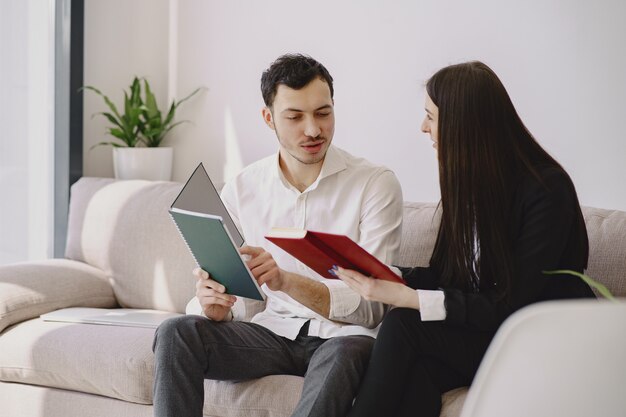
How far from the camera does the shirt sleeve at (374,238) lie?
91.0 inches

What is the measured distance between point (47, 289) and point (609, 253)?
1.91 meters

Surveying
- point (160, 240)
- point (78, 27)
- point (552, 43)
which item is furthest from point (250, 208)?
point (78, 27)

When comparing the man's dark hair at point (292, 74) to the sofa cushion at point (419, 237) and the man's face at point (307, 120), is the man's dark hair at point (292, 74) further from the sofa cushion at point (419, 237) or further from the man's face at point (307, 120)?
the sofa cushion at point (419, 237)

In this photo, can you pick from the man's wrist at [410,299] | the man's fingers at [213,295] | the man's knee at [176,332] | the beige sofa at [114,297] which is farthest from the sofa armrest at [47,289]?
the man's wrist at [410,299]

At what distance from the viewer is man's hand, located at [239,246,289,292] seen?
2212mm

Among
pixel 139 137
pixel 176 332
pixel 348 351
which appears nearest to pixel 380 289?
pixel 348 351

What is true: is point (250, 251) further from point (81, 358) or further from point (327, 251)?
point (81, 358)

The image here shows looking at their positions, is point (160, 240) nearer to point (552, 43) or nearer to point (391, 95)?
point (391, 95)

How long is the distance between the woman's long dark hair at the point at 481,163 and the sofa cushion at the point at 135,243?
1362 millimetres

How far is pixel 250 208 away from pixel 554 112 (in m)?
1.10

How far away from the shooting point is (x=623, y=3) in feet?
9.04

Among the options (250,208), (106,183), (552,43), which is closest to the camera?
(250,208)

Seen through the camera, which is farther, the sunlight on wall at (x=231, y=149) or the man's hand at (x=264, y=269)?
the sunlight on wall at (x=231, y=149)

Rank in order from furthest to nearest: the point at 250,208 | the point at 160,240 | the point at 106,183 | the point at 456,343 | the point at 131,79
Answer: the point at 131,79 → the point at 106,183 → the point at 160,240 → the point at 250,208 → the point at 456,343
